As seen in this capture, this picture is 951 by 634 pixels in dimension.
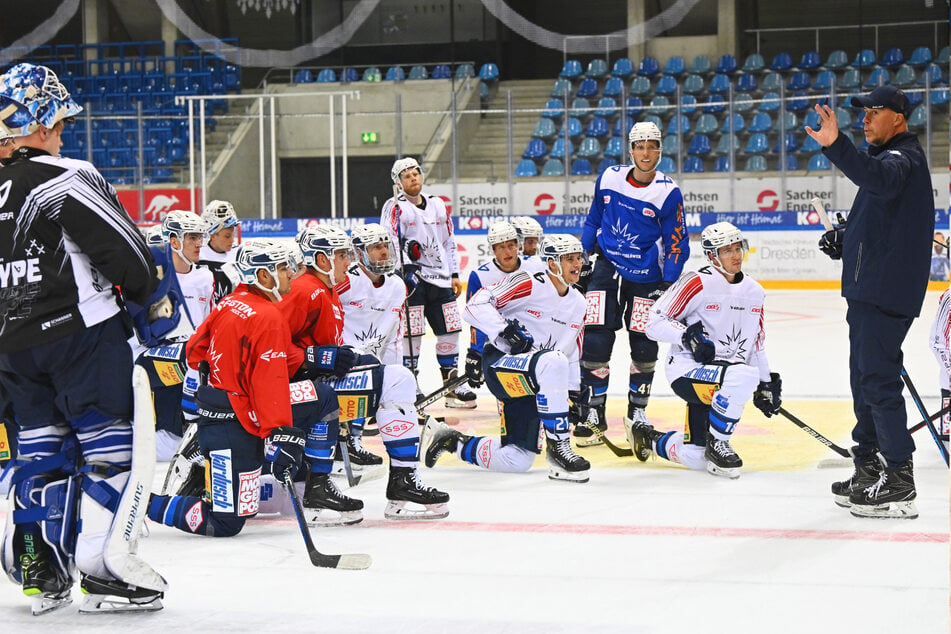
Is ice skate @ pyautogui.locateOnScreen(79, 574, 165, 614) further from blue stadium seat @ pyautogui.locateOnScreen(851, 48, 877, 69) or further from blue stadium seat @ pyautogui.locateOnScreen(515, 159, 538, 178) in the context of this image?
blue stadium seat @ pyautogui.locateOnScreen(851, 48, 877, 69)

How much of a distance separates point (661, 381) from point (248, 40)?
14.1 m

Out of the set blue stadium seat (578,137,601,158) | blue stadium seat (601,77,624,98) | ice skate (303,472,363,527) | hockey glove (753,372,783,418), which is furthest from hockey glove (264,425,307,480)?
blue stadium seat (601,77,624,98)

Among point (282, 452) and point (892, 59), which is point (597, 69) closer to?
point (892, 59)

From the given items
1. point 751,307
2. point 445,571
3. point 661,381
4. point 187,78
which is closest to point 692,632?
point 445,571

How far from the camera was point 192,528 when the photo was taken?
3.93m

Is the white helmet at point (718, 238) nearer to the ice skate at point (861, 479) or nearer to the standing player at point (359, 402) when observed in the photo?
the ice skate at point (861, 479)

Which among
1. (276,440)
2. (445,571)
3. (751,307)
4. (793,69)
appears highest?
(793,69)

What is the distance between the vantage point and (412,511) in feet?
13.8

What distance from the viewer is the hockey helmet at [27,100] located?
9.73 ft

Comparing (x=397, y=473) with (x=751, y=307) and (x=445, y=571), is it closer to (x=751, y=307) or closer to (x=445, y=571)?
(x=445, y=571)

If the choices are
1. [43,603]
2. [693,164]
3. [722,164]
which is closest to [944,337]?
[43,603]

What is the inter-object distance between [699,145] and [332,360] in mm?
11637

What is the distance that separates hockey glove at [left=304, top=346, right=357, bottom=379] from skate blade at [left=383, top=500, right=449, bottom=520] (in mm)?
480

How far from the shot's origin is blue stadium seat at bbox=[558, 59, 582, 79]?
18.0 metres
